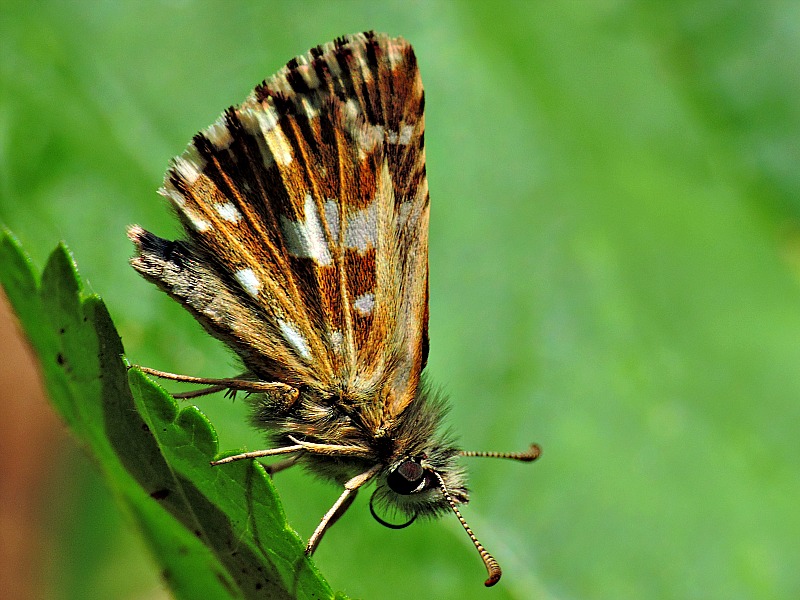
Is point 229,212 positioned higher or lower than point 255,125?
lower

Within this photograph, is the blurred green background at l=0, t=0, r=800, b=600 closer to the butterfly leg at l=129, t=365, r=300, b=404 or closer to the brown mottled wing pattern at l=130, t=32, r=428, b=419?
the butterfly leg at l=129, t=365, r=300, b=404

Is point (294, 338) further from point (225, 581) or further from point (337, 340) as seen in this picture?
point (225, 581)

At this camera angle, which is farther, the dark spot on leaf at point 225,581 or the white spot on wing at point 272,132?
the white spot on wing at point 272,132

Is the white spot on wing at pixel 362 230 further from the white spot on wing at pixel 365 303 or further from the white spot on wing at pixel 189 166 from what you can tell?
the white spot on wing at pixel 189 166

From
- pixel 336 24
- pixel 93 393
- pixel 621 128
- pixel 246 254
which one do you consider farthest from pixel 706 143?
pixel 93 393

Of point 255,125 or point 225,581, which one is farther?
point 255,125

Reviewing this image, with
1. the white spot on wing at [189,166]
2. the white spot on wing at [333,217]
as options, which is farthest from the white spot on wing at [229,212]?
the white spot on wing at [333,217]

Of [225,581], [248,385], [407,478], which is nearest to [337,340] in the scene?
[248,385]
